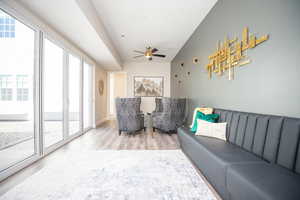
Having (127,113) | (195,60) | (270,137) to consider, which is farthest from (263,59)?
(127,113)

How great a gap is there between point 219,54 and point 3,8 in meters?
3.36

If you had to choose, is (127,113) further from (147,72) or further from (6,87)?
(147,72)

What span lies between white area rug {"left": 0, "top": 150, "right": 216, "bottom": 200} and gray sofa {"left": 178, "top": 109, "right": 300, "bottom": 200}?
1.08ft

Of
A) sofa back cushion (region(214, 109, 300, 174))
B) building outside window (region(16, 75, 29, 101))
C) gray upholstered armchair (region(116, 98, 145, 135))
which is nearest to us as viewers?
sofa back cushion (region(214, 109, 300, 174))

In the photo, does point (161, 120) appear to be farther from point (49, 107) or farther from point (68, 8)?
point (68, 8)

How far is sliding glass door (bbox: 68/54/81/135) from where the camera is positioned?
364cm

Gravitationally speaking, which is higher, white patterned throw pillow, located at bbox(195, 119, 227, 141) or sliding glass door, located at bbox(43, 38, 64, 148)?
sliding glass door, located at bbox(43, 38, 64, 148)

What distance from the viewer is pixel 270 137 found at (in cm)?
129

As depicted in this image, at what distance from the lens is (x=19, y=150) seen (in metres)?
2.35

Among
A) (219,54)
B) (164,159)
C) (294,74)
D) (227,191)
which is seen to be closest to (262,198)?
(227,191)

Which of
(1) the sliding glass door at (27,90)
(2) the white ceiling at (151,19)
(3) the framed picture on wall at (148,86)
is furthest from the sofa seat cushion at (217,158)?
(3) the framed picture on wall at (148,86)

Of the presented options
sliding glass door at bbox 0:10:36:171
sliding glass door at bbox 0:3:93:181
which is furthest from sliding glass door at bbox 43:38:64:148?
sliding glass door at bbox 0:10:36:171

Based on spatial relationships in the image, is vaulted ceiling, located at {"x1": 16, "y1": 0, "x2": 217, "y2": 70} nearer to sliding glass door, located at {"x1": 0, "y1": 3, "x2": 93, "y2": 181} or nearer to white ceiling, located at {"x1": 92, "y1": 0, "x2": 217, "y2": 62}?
white ceiling, located at {"x1": 92, "y1": 0, "x2": 217, "y2": 62}

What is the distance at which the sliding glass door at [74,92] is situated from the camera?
11.9ft
